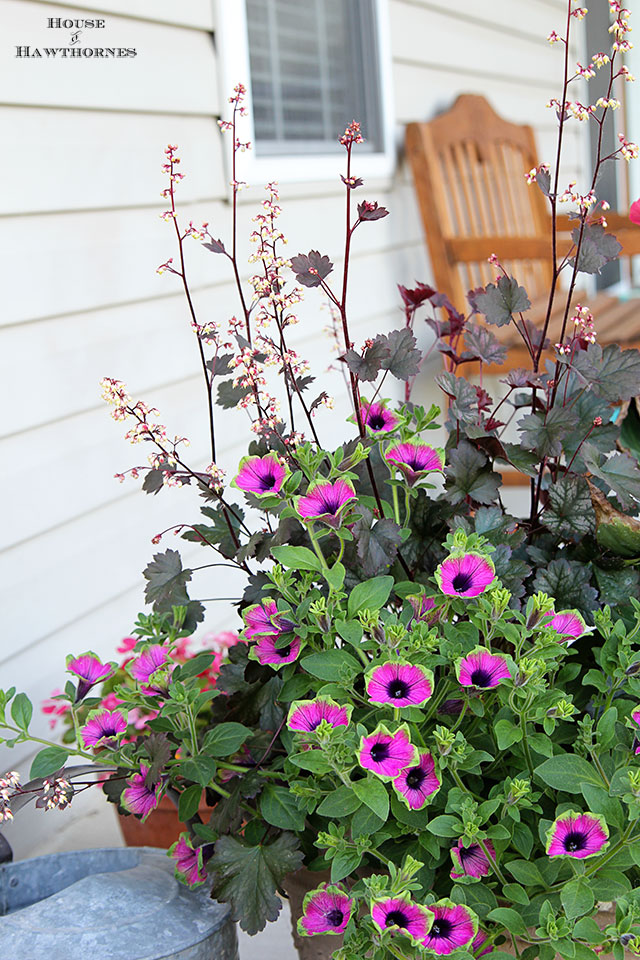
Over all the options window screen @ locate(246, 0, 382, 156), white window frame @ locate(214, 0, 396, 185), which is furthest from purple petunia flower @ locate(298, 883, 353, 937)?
window screen @ locate(246, 0, 382, 156)

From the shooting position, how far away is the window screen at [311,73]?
219cm

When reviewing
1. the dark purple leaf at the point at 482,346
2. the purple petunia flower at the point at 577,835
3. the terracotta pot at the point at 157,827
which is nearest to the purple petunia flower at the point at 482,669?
the purple petunia flower at the point at 577,835

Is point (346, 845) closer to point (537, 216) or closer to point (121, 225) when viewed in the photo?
point (121, 225)

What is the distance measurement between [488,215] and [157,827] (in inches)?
89.4

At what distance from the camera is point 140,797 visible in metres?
0.94

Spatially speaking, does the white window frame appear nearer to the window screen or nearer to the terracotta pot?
the window screen

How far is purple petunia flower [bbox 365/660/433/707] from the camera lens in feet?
2.57

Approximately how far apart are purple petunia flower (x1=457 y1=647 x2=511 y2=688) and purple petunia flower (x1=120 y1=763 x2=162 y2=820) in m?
0.30

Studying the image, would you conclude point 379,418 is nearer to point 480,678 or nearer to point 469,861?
point 480,678

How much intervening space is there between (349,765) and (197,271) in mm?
1229

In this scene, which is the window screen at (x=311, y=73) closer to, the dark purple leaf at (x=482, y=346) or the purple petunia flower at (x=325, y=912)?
the dark purple leaf at (x=482, y=346)

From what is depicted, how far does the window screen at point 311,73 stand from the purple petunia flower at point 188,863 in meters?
1.53

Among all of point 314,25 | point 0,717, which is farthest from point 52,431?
point 314,25

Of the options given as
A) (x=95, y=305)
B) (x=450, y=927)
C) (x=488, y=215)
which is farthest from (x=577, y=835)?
(x=488, y=215)
